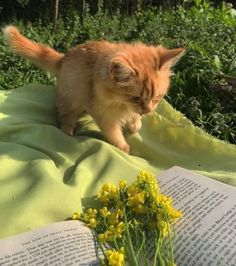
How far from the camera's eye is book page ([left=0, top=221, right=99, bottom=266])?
4.97 ft

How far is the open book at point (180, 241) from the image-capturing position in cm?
153

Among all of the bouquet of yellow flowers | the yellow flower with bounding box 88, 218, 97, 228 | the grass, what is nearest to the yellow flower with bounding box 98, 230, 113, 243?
the bouquet of yellow flowers

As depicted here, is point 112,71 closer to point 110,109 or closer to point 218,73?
point 110,109

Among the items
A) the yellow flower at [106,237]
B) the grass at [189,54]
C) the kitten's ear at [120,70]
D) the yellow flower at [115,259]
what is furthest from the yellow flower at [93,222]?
the grass at [189,54]

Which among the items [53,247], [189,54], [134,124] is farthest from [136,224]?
[189,54]

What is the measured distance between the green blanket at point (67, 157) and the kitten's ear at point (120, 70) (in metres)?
0.35

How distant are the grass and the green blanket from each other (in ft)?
1.35

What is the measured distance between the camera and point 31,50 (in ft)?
9.80

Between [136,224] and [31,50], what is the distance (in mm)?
1728

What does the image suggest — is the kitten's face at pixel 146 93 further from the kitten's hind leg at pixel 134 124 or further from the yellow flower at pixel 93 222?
the yellow flower at pixel 93 222

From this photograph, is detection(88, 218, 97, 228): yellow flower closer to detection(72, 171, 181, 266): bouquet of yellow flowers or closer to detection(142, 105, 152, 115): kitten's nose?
detection(72, 171, 181, 266): bouquet of yellow flowers

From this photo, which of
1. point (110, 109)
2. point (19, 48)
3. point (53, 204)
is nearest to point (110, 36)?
point (19, 48)

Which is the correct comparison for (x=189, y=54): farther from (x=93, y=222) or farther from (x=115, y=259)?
(x=115, y=259)

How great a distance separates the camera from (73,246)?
158 centimetres
